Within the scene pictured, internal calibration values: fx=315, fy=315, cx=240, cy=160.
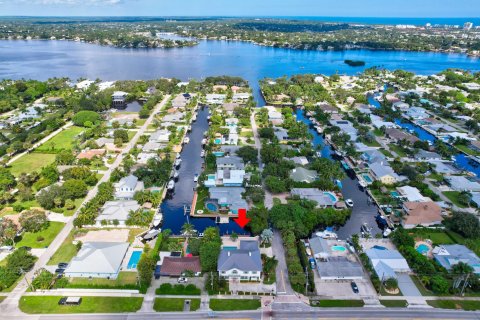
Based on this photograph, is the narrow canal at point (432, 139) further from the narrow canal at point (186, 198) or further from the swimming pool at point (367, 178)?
the narrow canal at point (186, 198)

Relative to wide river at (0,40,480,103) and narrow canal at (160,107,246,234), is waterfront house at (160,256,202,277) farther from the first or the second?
wide river at (0,40,480,103)


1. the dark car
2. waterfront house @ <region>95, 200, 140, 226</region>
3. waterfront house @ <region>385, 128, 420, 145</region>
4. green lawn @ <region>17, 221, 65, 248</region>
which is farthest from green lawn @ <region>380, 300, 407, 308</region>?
waterfront house @ <region>385, 128, 420, 145</region>

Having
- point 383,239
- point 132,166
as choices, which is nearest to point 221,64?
point 132,166

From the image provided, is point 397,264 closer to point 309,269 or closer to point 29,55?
point 309,269

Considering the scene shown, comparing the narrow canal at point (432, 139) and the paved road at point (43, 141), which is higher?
the narrow canal at point (432, 139)

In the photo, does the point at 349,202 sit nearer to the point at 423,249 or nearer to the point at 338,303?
the point at 423,249

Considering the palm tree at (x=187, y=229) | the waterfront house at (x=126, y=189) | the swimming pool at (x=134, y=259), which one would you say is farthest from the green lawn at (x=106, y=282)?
Answer: the waterfront house at (x=126, y=189)
